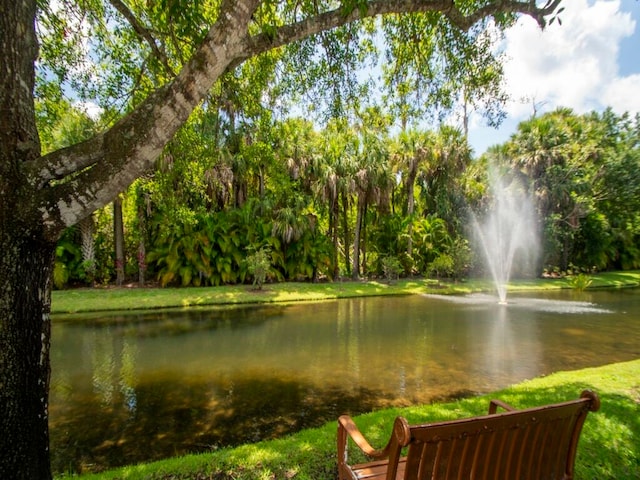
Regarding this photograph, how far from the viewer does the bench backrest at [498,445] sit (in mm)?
1700

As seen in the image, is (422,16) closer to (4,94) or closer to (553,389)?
(4,94)

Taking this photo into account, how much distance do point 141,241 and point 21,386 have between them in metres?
17.8

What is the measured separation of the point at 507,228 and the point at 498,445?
91.9 feet

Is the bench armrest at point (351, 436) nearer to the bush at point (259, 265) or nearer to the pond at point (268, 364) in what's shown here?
the pond at point (268, 364)

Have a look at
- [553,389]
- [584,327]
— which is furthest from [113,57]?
[584,327]

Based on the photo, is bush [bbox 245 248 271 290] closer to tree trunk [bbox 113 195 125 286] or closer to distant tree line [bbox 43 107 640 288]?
distant tree line [bbox 43 107 640 288]

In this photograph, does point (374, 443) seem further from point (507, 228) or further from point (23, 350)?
point (507, 228)

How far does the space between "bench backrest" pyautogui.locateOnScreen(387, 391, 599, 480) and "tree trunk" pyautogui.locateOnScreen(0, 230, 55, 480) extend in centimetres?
245

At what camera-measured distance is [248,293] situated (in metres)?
16.8

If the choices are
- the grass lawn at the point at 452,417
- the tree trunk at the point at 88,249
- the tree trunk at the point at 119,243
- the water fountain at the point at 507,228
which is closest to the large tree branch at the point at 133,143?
the grass lawn at the point at 452,417

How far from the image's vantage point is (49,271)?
8.16 feet

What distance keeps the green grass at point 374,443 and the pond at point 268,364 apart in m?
0.89

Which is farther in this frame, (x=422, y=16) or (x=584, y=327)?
(x=584, y=327)

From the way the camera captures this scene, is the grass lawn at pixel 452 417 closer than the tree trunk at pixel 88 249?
Yes
